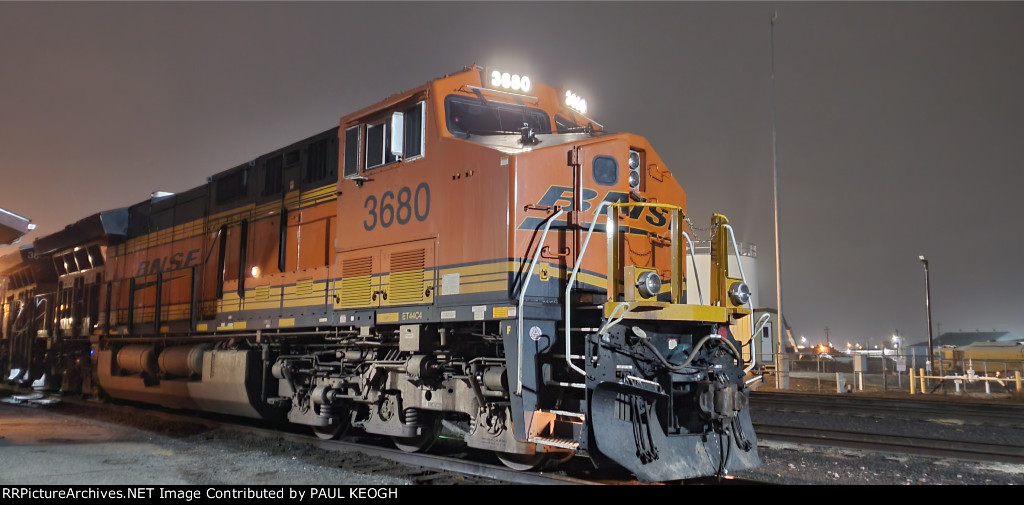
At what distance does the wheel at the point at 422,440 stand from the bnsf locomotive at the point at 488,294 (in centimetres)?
3

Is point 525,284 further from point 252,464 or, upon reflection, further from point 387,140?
point 252,464

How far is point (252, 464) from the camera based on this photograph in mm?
8109

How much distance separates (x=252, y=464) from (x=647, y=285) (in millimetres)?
4712

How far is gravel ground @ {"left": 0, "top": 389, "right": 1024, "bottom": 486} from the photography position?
726cm

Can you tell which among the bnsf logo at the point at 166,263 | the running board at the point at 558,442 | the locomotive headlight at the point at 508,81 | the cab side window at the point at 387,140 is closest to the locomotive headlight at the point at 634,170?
the locomotive headlight at the point at 508,81

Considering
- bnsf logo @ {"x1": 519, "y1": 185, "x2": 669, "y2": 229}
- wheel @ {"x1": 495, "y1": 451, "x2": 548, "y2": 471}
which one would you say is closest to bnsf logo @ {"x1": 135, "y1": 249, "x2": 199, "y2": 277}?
wheel @ {"x1": 495, "y1": 451, "x2": 548, "y2": 471}

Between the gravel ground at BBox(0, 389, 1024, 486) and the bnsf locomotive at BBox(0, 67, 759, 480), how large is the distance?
70cm

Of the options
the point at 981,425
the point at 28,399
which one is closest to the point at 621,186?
the point at 981,425

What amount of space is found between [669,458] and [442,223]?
314 centimetres

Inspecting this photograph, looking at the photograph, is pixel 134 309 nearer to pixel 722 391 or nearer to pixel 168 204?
pixel 168 204

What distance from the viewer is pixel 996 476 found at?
801 centimetres

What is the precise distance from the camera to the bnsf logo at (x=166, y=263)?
13602 mm

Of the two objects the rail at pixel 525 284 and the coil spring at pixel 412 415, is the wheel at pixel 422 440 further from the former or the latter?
the rail at pixel 525 284

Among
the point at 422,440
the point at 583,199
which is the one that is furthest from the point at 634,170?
the point at 422,440
